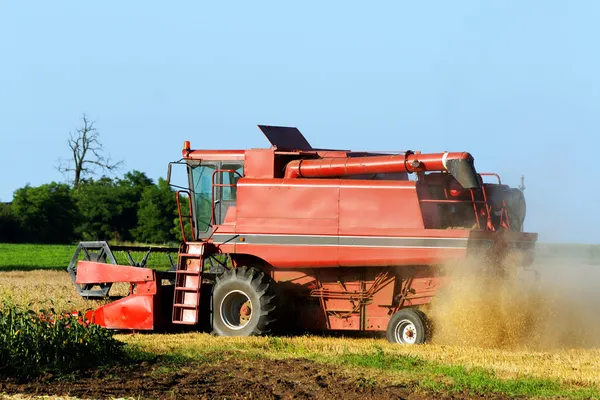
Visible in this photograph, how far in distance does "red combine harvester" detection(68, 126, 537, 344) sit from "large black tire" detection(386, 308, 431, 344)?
0.02 m

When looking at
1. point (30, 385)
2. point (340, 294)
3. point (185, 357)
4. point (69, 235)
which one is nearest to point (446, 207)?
point (340, 294)

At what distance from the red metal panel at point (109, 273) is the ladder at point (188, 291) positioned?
49cm

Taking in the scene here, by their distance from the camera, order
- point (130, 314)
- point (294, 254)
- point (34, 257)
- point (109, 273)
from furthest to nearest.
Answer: point (34, 257) → point (109, 273) → point (130, 314) → point (294, 254)

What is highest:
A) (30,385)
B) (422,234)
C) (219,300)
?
(422,234)

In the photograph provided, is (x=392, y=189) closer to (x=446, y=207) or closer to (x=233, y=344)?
(x=446, y=207)

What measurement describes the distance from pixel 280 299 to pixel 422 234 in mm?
2615

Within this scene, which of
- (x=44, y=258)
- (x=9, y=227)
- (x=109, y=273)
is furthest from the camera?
(x=9, y=227)

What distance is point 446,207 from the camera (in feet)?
43.3

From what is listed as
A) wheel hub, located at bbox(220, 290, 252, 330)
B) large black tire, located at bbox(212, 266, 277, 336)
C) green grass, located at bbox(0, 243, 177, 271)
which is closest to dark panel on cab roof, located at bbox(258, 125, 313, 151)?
large black tire, located at bbox(212, 266, 277, 336)

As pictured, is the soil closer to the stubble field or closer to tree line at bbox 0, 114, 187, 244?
the stubble field

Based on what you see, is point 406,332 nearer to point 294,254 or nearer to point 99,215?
point 294,254

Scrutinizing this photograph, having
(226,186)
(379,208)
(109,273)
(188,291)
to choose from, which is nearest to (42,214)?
(109,273)

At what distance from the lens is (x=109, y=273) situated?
15.0 meters

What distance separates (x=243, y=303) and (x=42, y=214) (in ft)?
154
